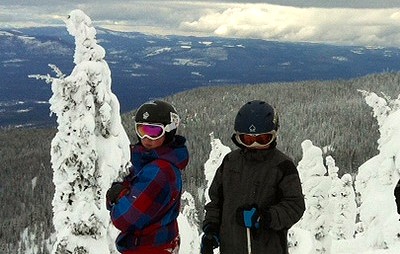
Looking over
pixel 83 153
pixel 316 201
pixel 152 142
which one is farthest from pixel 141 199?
pixel 316 201

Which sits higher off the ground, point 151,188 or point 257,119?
point 257,119

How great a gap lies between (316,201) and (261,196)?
14.2 m

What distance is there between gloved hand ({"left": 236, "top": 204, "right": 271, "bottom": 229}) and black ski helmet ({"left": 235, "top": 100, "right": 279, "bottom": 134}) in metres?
0.67

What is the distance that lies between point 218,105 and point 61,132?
6849 inches

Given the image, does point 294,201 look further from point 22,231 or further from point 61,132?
point 22,231

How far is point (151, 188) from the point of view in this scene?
4.32 metres

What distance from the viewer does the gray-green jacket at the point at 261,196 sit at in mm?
Answer: 4439

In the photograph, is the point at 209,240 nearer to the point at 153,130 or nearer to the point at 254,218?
the point at 254,218

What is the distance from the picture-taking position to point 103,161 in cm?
922

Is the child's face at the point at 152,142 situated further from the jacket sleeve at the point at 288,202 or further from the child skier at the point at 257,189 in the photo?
the jacket sleeve at the point at 288,202

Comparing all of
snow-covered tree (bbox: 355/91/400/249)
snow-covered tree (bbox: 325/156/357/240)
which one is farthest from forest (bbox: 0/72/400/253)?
snow-covered tree (bbox: 355/91/400/249)

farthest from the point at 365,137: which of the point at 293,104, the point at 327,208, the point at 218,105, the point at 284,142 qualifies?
the point at 327,208

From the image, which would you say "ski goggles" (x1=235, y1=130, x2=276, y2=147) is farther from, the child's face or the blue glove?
the child's face

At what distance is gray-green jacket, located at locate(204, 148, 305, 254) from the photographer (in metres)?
4.44
